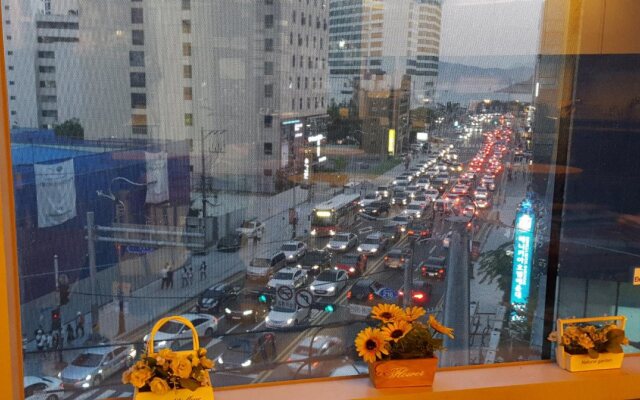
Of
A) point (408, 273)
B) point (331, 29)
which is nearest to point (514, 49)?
point (331, 29)

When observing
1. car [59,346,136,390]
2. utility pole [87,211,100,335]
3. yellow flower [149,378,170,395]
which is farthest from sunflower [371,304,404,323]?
utility pole [87,211,100,335]

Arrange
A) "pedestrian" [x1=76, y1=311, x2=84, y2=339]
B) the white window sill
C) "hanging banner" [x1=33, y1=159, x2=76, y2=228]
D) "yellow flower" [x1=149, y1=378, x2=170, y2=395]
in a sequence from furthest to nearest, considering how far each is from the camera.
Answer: the white window sill, "pedestrian" [x1=76, y1=311, x2=84, y2=339], "hanging banner" [x1=33, y1=159, x2=76, y2=228], "yellow flower" [x1=149, y1=378, x2=170, y2=395]

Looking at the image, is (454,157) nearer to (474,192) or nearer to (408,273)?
(474,192)

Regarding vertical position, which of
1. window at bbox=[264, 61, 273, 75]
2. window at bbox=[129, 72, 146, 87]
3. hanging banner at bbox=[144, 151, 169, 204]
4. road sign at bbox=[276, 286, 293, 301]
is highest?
window at bbox=[264, 61, 273, 75]

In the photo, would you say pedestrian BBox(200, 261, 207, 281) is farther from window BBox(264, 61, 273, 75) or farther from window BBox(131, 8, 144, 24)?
window BBox(131, 8, 144, 24)

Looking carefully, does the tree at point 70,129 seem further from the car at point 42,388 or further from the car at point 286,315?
the car at point 286,315

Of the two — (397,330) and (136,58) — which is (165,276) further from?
(397,330)

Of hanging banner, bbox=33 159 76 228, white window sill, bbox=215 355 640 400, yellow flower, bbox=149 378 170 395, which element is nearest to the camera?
yellow flower, bbox=149 378 170 395
